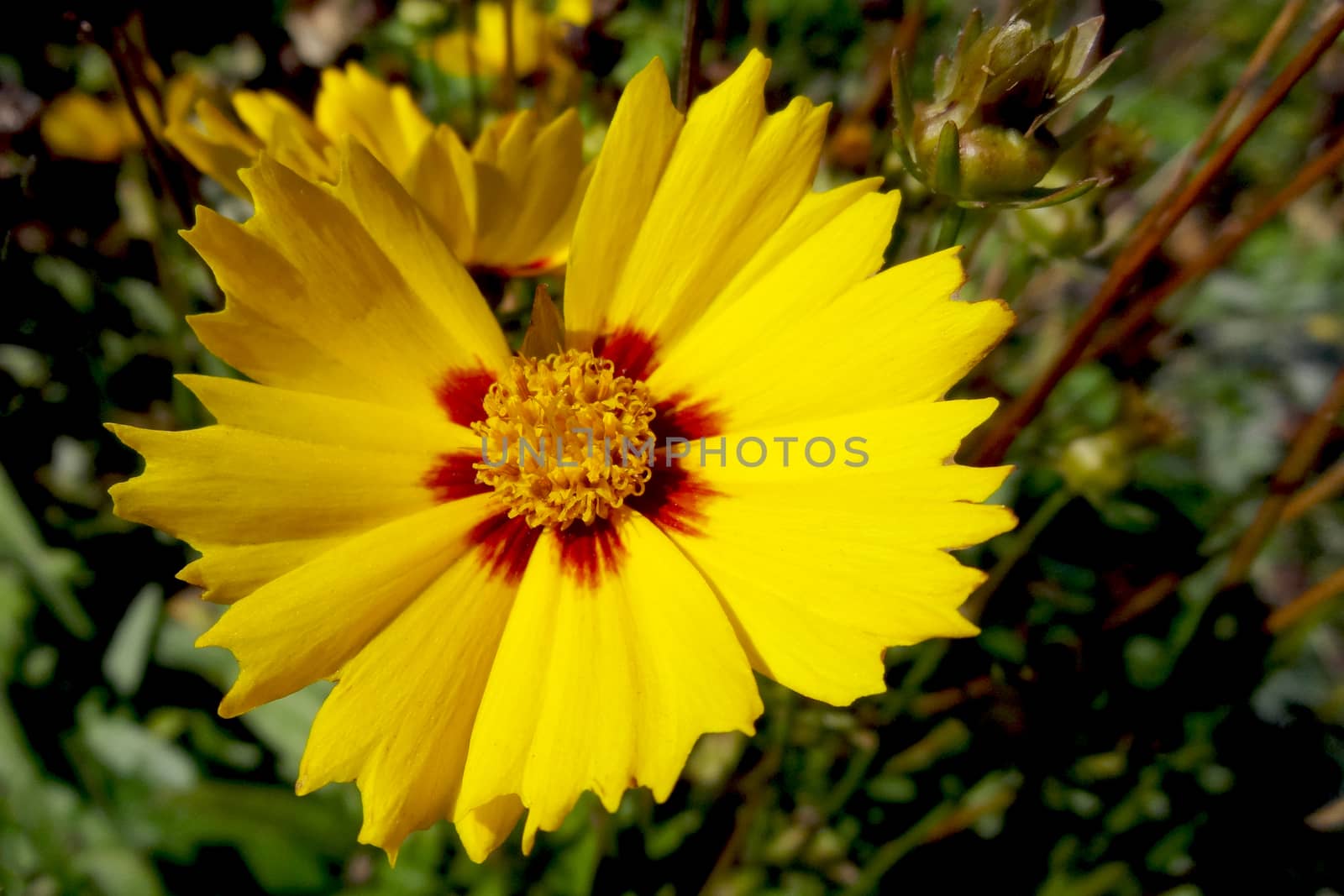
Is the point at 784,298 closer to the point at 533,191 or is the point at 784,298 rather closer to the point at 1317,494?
the point at 533,191

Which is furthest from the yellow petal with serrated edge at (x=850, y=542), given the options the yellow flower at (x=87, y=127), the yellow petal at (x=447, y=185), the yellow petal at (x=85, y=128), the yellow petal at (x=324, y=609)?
the yellow petal at (x=85, y=128)

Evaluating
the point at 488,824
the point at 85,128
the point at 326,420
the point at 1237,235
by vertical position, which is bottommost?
the point at 488,824

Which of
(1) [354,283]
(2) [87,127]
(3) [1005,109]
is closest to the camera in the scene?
(3) [1005,109]

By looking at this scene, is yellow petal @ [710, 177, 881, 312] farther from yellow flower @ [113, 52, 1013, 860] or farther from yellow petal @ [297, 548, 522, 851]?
yellow petal @ [297, 548, 522, 851]

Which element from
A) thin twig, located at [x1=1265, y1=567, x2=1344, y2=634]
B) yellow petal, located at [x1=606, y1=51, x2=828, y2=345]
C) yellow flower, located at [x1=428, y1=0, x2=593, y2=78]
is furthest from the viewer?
yellow flower, located at [x1=428, y1=0, x2=593, y2=78]

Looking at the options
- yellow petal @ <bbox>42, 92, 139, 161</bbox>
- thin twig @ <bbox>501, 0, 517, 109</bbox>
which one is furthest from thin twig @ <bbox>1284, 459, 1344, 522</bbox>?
yellow petal @ <bbox>42, 92, 139, 161</bbox>

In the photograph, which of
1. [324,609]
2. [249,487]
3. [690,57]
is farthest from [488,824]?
[690,57]

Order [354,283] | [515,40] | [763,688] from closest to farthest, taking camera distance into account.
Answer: [354,283] → [763,688] → [515,40]
